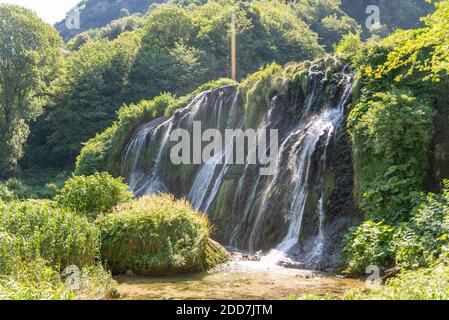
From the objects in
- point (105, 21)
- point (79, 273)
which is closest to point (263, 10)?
point (79, 273)

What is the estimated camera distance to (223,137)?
63.2 feet

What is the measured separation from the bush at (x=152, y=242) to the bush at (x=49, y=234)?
0.72m

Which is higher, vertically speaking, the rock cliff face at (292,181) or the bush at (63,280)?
the rock cliff face at (292,181)

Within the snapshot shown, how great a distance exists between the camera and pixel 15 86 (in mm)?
33531

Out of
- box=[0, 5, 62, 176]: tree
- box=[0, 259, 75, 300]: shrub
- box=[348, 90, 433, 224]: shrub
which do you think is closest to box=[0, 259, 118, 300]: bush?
box=[0, 259, 75, 300]: shrub

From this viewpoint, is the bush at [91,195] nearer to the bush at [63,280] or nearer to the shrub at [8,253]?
the bush at [63,280]

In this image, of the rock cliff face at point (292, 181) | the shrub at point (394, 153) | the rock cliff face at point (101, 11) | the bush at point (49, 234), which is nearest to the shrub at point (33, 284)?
the bush at point (49, 234)

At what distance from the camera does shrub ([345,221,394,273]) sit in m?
8.88

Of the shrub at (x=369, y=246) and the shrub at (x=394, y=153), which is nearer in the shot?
the shrub at (x=369, y=246)

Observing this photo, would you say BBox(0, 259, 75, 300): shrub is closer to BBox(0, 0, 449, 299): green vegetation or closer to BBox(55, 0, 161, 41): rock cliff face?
BBox(0, 0, 449, 299): green vegetation

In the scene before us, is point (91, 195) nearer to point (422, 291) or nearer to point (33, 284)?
point (33, 284)

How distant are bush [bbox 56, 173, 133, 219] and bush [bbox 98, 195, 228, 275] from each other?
108 centimetres

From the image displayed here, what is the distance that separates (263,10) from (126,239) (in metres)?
40.2

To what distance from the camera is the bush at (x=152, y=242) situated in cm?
989
